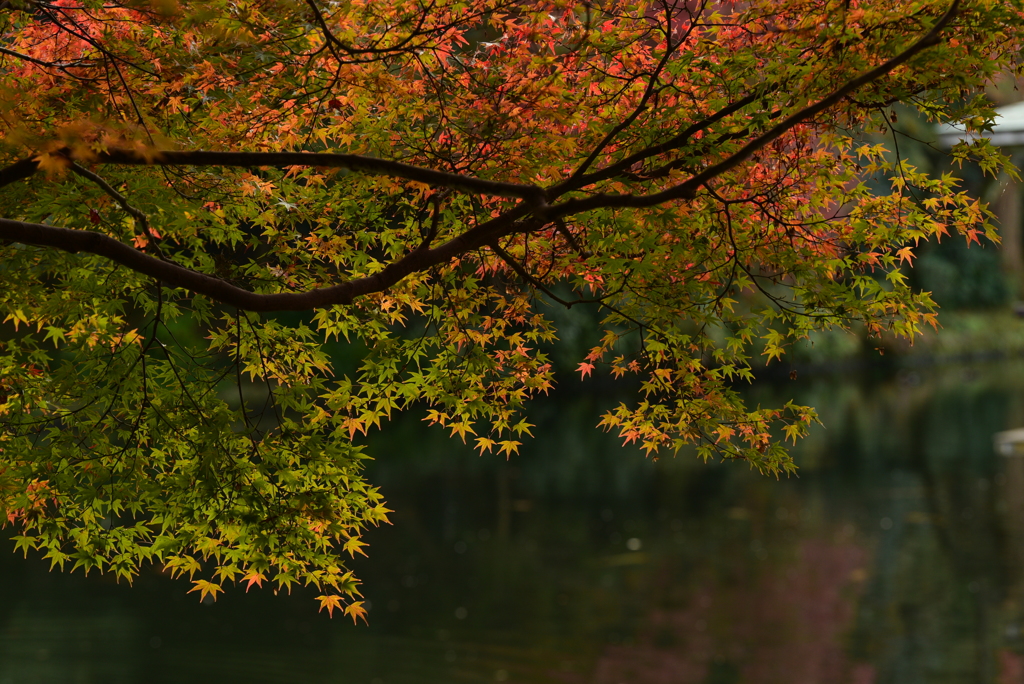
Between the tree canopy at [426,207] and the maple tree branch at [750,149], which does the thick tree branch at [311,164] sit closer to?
the maple tree branch at [750,149]

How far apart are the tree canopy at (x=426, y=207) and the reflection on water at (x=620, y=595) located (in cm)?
380

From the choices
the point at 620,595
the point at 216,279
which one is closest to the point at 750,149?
the point at 216,279

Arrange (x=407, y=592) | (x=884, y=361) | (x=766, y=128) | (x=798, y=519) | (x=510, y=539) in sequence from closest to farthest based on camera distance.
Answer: (x=766, y=128), (x=407, y=592), (x=510, y=539), (x=798, y=519), (x=884, y=361)

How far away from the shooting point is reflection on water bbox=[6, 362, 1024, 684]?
903cm

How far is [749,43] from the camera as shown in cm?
509

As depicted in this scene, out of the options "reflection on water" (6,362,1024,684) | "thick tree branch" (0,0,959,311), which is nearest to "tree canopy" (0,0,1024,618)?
"thick tree branch" (0,0,959,311)

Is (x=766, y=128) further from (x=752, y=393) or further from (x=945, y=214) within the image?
(x=752, y=393)

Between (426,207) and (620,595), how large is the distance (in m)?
6.49

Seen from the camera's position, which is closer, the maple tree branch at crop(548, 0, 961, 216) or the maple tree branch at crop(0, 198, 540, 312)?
the maple tree branch at crop(548, 0, 961, 216)

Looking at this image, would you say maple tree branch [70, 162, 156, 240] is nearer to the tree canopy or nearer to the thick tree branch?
the tree canopy

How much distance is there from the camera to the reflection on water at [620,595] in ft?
29.6

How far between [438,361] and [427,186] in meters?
0.98

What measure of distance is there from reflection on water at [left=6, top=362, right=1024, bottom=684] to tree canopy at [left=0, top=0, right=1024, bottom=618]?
3.80m

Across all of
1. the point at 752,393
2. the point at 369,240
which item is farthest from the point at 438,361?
the point at 752,393
